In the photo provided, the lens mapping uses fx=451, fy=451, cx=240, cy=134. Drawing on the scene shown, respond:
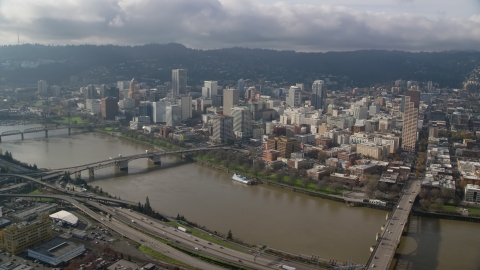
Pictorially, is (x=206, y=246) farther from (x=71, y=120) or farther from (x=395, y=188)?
(x=71, y=120)

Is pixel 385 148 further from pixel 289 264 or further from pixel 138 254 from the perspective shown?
pixel 138 254

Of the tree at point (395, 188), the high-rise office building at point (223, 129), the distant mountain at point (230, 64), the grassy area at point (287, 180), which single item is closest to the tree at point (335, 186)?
the grassy area at point (287, 180)

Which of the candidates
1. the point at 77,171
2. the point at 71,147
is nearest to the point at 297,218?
the point at 77,171

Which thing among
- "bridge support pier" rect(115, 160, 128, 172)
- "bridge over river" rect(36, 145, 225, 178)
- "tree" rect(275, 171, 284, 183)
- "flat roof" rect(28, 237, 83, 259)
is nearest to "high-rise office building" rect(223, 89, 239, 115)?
"bridge over river" rect(36, 145, 225, 178)

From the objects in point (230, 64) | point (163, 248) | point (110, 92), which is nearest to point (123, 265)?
point (163, 248)

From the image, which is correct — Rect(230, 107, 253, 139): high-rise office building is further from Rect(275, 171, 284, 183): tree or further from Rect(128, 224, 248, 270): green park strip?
Rect(128, 224, 248, 270): green park strip

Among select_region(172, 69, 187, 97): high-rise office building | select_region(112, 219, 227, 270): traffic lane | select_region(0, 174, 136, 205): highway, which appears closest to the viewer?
select_region(112, 219, 227, 270): traffic lane

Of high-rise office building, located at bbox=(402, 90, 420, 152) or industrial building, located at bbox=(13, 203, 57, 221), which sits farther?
high-rise office building, located at bbox=(402, 90, 420, 152)
